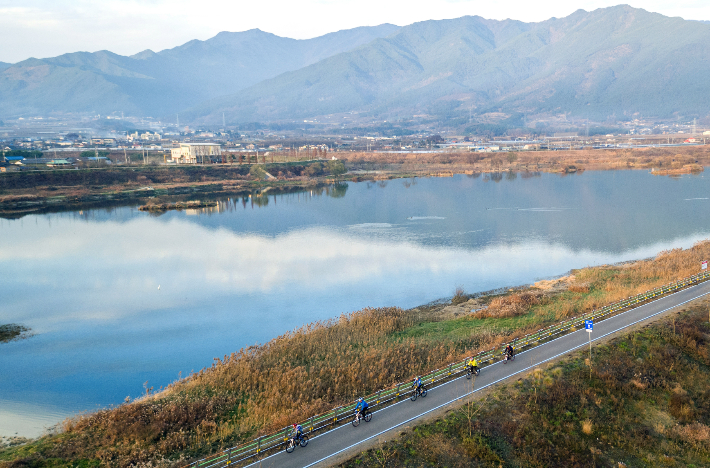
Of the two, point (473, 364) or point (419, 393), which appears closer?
point (419, 393)

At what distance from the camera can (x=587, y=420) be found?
12320 mm

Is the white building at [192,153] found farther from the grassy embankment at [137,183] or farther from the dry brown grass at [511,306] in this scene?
the dry brown grass at [511,306]

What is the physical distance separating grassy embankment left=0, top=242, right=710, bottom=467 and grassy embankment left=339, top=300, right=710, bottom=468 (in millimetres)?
2458

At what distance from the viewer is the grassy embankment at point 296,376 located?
11.3 metres

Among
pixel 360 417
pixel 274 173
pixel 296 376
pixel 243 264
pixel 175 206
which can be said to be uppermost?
pixel 274 173

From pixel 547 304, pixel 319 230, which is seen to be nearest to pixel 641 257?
pixel 547 304

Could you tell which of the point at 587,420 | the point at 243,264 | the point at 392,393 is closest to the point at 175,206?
the point at 243,264

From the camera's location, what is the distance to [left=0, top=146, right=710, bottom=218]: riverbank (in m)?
54.7

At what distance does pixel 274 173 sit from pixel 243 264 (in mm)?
42613

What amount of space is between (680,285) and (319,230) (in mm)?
24809

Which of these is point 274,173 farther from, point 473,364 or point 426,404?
point 426,404

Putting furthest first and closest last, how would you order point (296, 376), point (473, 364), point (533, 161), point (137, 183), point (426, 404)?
point (533, 161) < point (137, 183) < point (296, 376) < point (473, 364) < point (426, 404)

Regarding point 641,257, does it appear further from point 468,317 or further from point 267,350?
point 267,350

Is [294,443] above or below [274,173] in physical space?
below
